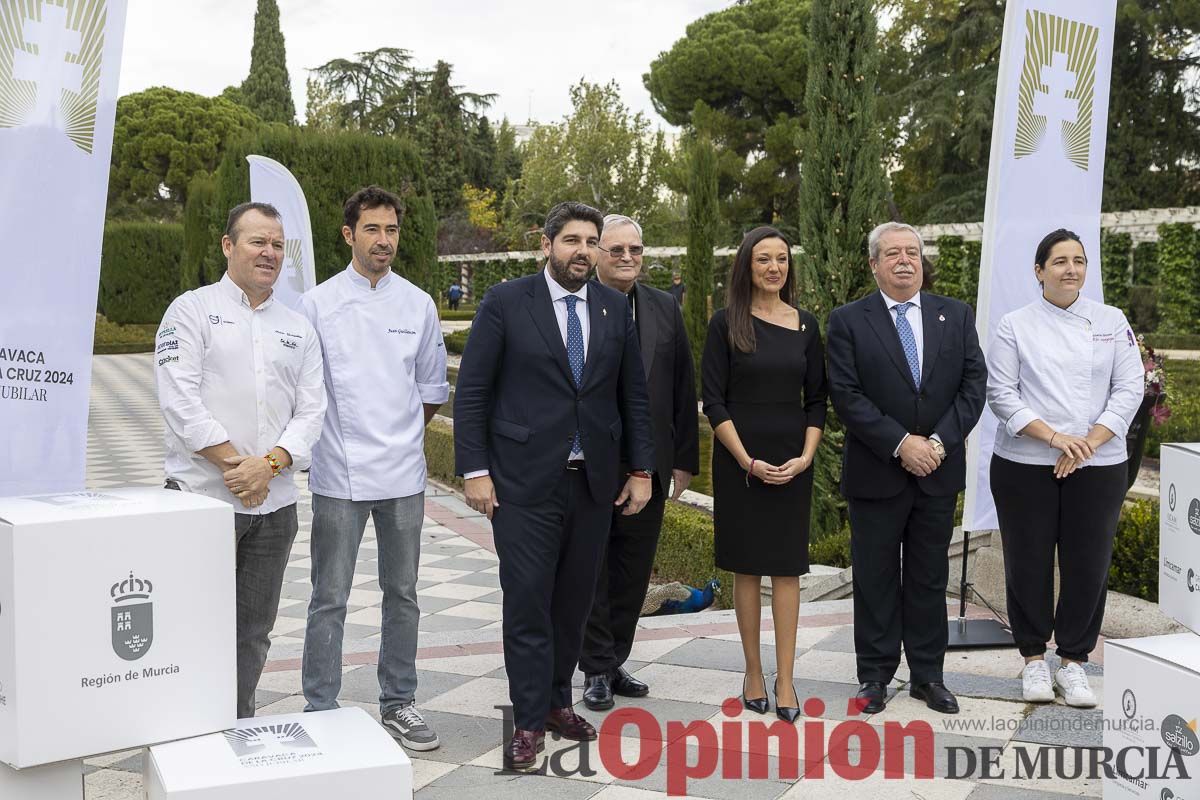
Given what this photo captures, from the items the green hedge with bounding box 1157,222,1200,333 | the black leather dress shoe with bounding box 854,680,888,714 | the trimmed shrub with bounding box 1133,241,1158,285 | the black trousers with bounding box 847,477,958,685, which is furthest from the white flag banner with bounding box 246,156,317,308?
the trimmed shrub with bounding box 1133,241,1158,285

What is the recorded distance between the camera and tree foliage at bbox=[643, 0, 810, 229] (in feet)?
91.9

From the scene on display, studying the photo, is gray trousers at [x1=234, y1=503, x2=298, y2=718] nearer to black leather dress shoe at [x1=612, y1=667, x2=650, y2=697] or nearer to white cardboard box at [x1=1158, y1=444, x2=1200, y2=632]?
black leather dress shoe at [x1=612, y1=667, x2=650, y2=697]

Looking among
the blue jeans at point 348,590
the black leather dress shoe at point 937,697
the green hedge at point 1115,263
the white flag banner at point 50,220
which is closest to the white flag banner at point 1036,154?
the black leather dress shoe at point 937,697

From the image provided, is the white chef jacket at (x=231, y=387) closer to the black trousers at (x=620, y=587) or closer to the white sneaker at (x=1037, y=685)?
the black trousers at (x=620, y=587)

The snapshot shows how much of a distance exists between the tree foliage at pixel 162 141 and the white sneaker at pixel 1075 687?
37670 millimetres

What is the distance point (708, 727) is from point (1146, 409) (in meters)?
2.17

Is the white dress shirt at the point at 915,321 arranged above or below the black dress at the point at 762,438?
above

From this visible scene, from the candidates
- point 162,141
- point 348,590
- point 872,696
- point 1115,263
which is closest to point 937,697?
point 872,696

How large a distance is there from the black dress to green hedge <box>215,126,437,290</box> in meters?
11.2

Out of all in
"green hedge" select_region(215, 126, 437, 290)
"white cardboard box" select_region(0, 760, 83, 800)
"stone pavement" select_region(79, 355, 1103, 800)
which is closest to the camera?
"white cardboard box" select_region(0, 760, 83, 800)

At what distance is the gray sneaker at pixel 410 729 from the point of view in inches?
135

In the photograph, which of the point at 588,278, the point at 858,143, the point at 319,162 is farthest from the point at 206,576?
the point at 319,162

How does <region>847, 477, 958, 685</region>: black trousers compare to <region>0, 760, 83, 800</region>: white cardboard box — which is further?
<region>847, 477, 958, 685</region>: black trousers

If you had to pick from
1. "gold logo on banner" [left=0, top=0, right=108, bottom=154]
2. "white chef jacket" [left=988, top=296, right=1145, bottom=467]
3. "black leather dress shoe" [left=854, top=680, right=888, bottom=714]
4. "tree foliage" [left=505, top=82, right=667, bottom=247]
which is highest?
"tree foliage" [left=505, top=82, right=667, bottom=247]
